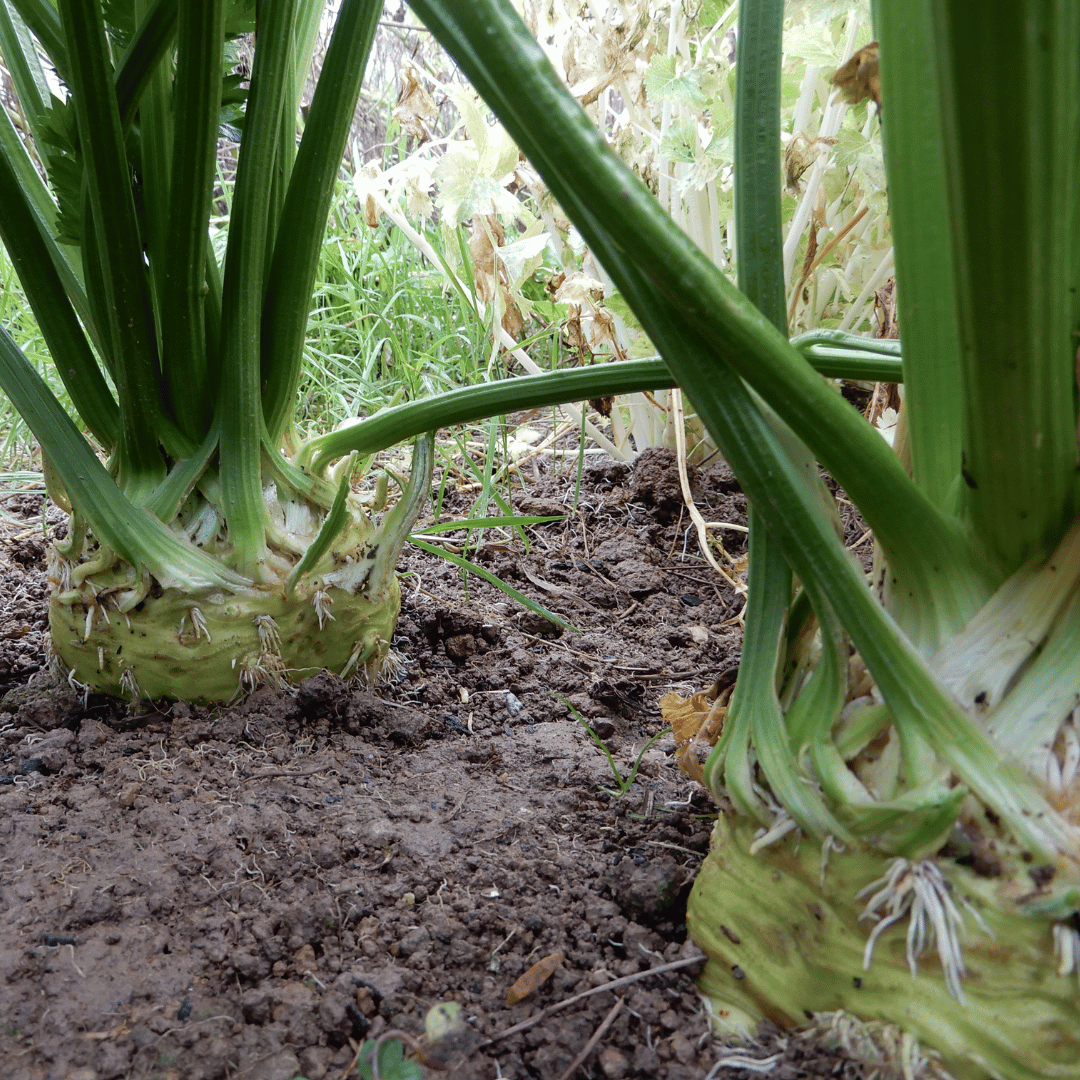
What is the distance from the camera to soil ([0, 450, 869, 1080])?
695 mm

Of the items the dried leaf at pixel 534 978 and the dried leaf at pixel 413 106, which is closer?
the dried leaf at pixel 534 978

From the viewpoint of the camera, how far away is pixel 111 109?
0.99 metres

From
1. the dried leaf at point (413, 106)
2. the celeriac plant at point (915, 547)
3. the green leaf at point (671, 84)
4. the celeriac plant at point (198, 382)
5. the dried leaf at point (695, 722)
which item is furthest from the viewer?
the dried leaf at point (413, 106)

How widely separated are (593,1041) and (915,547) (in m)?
0.44

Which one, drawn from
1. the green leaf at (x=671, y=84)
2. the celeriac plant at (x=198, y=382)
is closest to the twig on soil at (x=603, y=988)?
the celeriac plant at (x=198, y=382)

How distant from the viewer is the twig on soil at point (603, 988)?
0.70 meters

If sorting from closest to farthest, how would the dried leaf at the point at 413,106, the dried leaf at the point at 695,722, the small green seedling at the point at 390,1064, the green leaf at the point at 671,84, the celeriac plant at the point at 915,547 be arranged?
the celeriac plant at the point at 915,547 → the small green seedling at the point at 390,1064 → the dried leaf at the point at 695,722 → the green leaf at the point at 671,84 → the dried leaf at the point at 413,106

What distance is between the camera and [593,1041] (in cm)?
68

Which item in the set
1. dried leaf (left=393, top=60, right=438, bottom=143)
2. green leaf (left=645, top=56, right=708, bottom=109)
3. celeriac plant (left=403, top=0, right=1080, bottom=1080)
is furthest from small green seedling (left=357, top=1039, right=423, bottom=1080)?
dried leaf (left=393, top=60, right=438, bottom=143)

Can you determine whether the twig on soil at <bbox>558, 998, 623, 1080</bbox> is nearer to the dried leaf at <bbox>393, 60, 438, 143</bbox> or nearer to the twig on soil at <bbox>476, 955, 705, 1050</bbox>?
the twig on soil at <bbox>476, 955, 705, 1050</bbox>

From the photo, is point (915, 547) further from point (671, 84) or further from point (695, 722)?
point (671, 84)

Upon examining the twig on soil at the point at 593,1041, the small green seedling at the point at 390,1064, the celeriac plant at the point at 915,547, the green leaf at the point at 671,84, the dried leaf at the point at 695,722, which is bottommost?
the twig on soil at the point at 593,1041

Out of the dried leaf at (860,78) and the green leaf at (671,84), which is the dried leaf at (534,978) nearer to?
the dried leaf at (860,78)

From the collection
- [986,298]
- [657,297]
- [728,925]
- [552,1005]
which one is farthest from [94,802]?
[986,298]
